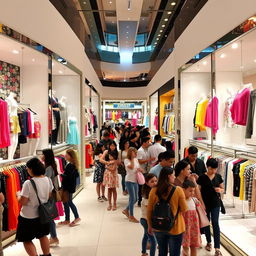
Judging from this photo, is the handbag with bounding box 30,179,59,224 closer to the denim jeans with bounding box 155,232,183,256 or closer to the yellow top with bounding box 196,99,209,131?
the denim jeans with bounding box 155,232,183,256

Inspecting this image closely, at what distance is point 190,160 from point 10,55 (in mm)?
3832

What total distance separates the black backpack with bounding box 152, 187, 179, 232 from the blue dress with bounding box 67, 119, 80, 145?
500 cm

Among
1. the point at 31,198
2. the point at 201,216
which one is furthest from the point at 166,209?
the point at 31,198

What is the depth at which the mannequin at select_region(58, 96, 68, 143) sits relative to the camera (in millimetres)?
6823

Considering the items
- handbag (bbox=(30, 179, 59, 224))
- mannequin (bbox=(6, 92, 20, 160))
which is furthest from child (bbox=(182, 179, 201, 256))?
mannequin (bbox=(6, 92, 20, 160))

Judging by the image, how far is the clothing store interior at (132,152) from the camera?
311 centimetres

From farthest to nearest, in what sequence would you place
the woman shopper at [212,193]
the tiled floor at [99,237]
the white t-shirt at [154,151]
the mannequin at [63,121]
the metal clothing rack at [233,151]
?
1. the mannequin at [63,121]
2. the white t-shirt at [154,151]
3. the metal clothing rack at [233,151]
4. the tiled floor at [99,237]
5. the woman shopper at [212,193]

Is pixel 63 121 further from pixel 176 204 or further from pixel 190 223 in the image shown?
pixel 176 204

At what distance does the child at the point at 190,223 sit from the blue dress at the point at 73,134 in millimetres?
4641

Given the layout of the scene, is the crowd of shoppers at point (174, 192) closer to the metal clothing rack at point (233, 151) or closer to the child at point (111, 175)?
the child at point (111, 175)

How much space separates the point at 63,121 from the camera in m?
7.02

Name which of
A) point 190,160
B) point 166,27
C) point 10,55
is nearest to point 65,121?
point 10,55

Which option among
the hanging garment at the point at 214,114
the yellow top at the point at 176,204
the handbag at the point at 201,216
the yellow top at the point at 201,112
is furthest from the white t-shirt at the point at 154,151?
the yellow top at the point at 176,204

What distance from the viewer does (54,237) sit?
13.2 ft
